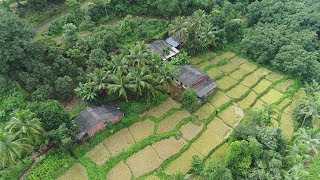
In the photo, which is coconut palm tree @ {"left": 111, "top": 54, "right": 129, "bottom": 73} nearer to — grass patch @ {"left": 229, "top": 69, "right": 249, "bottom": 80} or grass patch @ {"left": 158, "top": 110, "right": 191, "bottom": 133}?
grass patch @ {"left": 158, "top": 110, "right": 191, "bottom": 133}

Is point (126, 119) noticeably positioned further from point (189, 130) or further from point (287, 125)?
point (287, 125)

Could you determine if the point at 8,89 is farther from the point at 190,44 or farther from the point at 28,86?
the point at 190,44

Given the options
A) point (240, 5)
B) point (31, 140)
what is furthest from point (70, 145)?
point (240, 5)

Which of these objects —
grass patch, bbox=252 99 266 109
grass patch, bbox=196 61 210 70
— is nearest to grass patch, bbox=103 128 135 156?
grass patch, bbox=196 61 210 70

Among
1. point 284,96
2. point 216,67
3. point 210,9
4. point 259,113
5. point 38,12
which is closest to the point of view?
point 259,113

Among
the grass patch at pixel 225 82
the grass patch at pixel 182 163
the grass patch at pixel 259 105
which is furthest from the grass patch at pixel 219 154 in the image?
the grass patch at pixel 225 82

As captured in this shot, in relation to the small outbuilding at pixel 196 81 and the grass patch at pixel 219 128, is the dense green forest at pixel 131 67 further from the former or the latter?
the grass patch at pixel 219 128

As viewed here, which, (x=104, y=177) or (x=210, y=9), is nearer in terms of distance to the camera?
(x=104, y=177)

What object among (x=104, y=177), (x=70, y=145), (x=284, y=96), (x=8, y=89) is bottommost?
(x=284, y=96)
